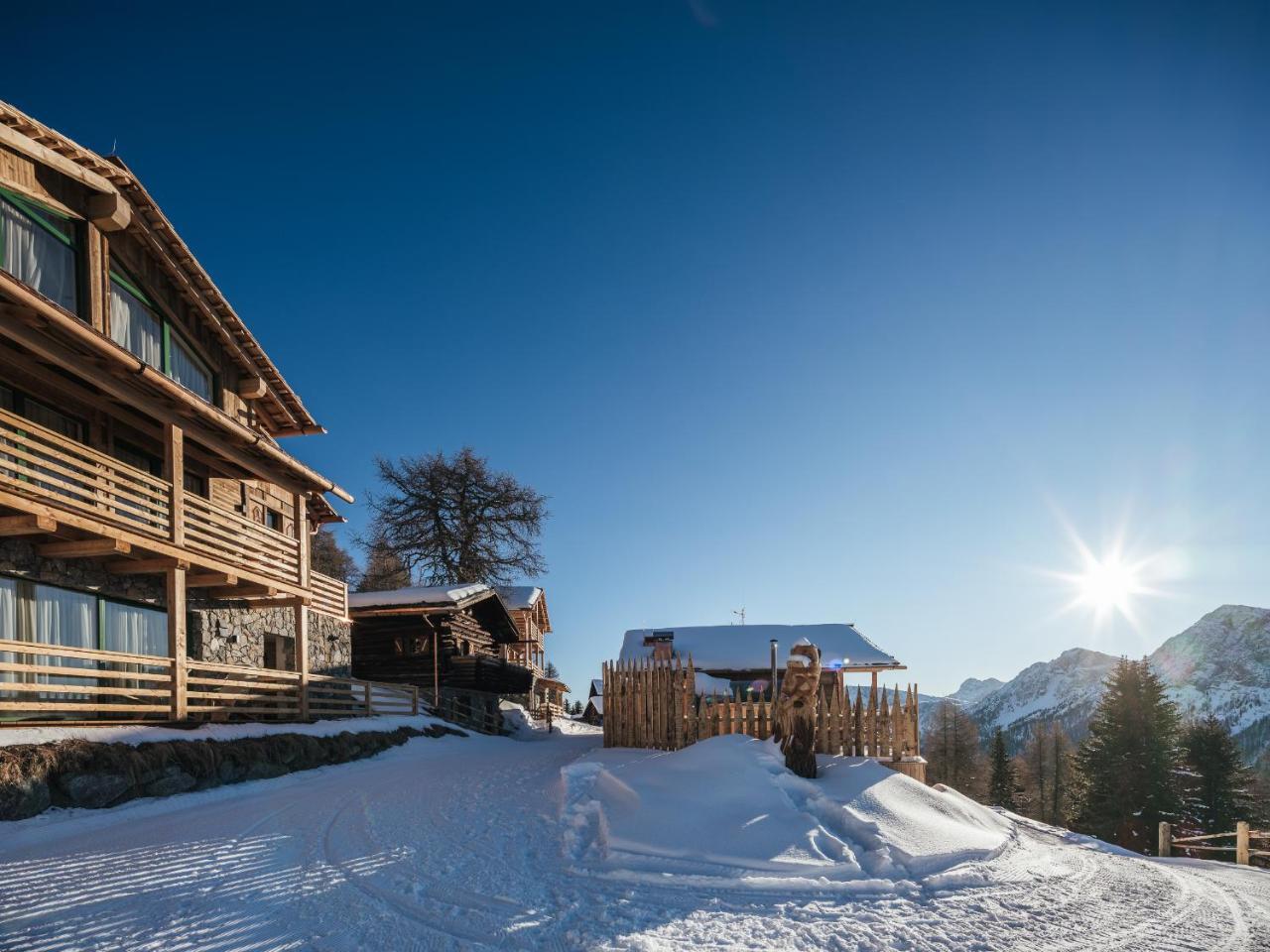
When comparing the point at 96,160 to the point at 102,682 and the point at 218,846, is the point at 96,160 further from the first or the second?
the point at 218,846

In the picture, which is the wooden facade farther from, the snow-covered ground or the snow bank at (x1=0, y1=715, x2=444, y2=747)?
the snow-covered ground

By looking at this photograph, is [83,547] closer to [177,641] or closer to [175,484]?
[175,484]

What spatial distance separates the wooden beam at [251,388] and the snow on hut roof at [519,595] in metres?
21.6

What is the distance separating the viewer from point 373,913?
18.8 ft

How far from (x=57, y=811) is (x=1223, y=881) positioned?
12928mm

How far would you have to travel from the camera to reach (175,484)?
1422 cm

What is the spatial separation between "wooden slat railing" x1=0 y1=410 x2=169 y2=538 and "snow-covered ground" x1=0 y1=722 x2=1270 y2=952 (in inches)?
183

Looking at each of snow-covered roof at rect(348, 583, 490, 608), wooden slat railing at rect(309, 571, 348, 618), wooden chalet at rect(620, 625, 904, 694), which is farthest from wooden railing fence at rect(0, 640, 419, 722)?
wooden chalet at rect(620, 625, 904, 694)

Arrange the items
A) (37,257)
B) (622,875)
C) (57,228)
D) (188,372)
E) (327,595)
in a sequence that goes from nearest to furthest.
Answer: (622,875) → (37,257) → (57,228) → (188,372) → (327,595)

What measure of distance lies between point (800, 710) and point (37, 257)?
44.7 feet

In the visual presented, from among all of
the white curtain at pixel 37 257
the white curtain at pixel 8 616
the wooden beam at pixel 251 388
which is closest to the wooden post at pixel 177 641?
the white curtain at pixel 8 616

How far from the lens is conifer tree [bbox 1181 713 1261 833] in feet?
117

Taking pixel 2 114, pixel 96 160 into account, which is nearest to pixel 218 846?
pixel 2 114

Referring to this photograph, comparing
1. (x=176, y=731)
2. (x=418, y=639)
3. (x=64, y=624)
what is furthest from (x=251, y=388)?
(x=418, y=639)
